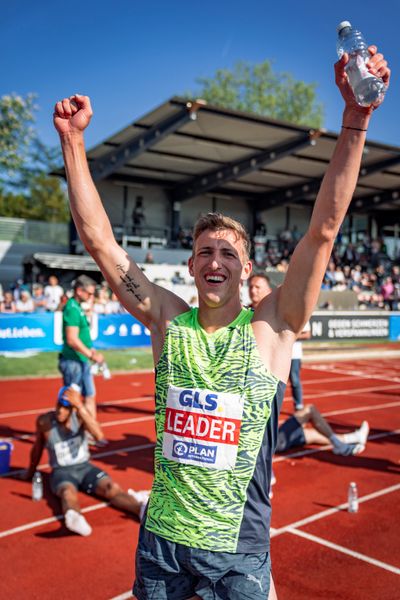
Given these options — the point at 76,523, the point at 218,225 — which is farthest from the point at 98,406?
the point at 218,225

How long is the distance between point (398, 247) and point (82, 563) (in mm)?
39325

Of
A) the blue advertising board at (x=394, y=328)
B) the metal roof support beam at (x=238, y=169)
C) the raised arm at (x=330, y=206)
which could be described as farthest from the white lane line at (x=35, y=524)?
the metal roof support beam at (x=238, y=169)

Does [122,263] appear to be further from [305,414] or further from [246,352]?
[305,414]

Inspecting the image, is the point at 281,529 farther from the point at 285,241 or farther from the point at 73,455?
the point at 285,241

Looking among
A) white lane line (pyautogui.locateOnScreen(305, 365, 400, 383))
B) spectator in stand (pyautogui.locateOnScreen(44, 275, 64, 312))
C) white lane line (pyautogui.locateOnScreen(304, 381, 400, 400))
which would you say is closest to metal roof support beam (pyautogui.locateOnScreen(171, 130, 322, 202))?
white lane line (pyautogui.locateOnScreen(305, 365, 400, 383))

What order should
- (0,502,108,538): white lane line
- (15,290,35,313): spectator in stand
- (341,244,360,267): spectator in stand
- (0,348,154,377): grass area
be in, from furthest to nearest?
(341,244,360,267): spectator in stand < (15,290,35,313): spectator in stand < (0,348,154,377): grass area < (0,502,108,538): white lane line

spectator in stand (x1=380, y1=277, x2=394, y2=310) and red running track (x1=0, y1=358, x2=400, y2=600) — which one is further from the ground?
spectator in stand (x1=380, y1=277, x2=394, y2=310)

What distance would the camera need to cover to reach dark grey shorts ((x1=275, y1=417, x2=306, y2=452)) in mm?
7469

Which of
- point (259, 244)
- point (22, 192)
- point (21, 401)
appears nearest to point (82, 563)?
point (21, 401)

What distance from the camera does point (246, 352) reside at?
7.54ft

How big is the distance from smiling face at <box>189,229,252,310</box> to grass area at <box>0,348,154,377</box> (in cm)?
1218

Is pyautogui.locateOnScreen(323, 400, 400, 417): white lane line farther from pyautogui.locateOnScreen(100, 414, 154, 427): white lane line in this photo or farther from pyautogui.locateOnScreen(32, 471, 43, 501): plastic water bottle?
pyautogui.locateOnScreen(32, 471, 43, 501): plastic water bottle

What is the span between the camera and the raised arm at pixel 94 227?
247cm

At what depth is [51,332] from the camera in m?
11.9
